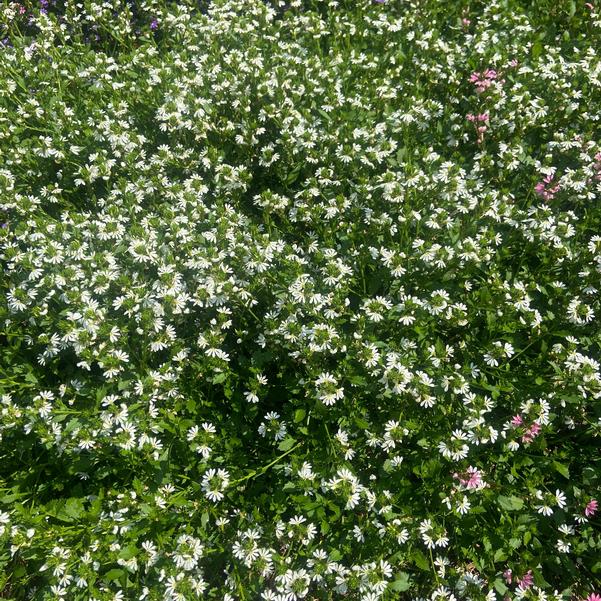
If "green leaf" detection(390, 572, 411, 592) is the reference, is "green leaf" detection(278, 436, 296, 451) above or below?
above

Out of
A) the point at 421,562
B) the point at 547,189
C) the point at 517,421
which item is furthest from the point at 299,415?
the point at 547,189

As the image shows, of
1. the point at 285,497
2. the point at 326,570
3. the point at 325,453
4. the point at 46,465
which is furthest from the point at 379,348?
the point at 46,465

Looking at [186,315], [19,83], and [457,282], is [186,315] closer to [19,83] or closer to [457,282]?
[457,282]

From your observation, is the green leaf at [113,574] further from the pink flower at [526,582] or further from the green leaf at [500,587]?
the pink flower at [526,582]

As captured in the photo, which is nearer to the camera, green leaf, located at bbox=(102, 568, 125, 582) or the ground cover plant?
green leaf, located at bbox=(102, 568, 125, 582)

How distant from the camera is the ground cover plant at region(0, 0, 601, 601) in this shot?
3658 millimetres

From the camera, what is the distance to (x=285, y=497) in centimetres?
393

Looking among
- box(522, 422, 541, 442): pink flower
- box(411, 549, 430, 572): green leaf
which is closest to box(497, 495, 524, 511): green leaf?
box(522, 422, 541, 442): pink flower

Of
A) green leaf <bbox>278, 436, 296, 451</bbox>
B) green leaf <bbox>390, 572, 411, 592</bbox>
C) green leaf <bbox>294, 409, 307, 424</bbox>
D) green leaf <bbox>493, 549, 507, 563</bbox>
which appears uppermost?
green leaf <bbox>294, 409, 307, 424</bbox>

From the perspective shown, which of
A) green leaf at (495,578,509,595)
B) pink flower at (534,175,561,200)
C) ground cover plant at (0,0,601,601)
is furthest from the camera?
pink flower at (534,175,561,200)

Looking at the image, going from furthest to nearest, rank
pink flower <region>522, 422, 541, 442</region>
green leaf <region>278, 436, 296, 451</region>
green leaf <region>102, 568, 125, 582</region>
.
A: 1. green leaf <region>278, 436, 296, 451</region>
2. pink flower <region>522, 422, 541, 442</region>
3. green leaf <region>102, 568, 125, 582</region>

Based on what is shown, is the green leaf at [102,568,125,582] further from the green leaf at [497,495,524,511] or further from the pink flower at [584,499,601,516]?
the pink flower at [584,499,601,516]

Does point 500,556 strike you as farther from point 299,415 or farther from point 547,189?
point 547,189

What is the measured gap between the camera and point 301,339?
3.97 meters
